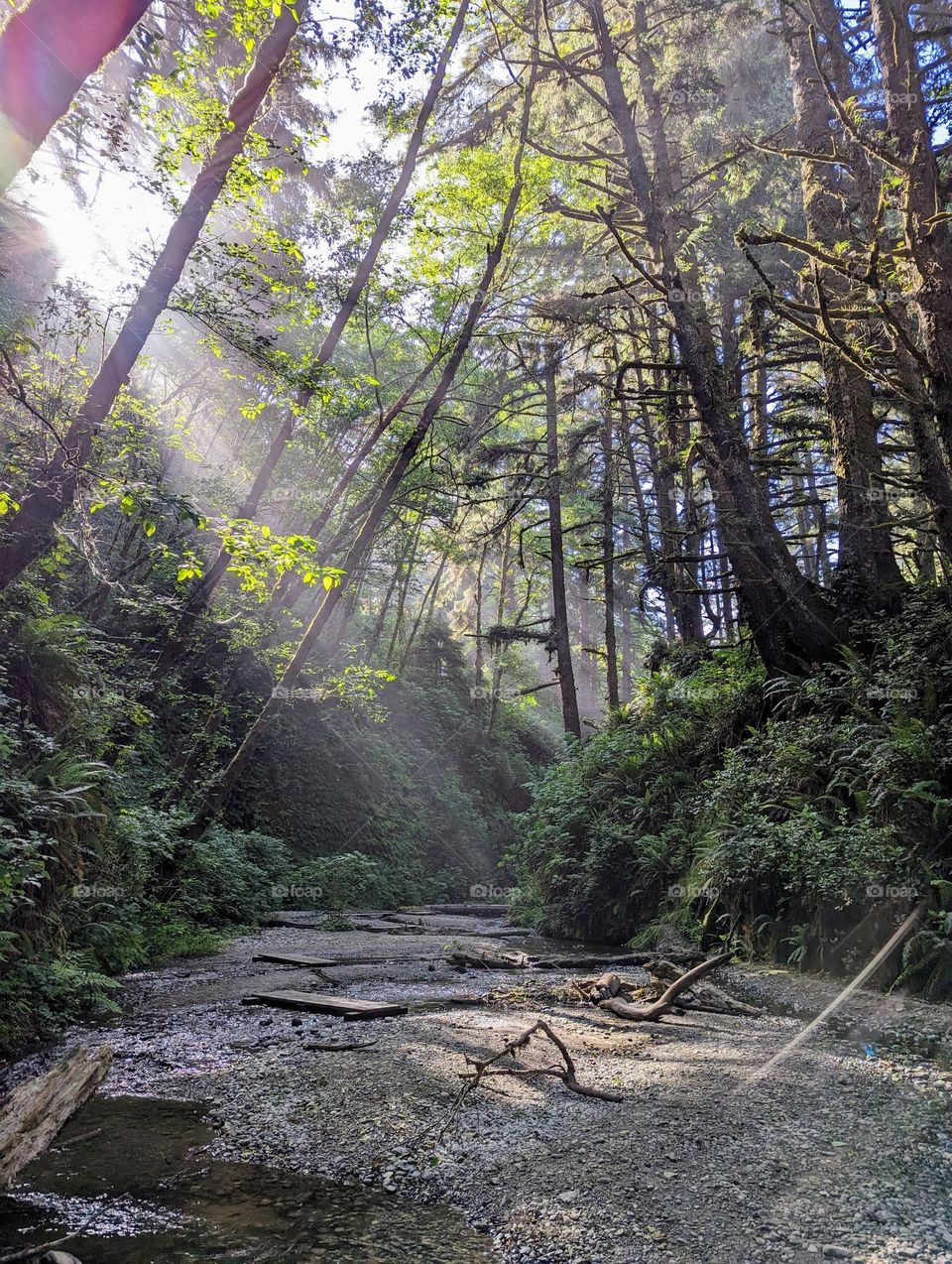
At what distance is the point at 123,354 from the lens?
A: 6457 millimetres

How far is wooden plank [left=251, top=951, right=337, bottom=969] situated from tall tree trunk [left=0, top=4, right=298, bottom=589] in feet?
17.5

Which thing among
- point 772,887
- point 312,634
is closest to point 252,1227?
point 772,887

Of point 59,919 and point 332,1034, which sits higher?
point 59,919

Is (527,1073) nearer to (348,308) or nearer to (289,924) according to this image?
(289,924)

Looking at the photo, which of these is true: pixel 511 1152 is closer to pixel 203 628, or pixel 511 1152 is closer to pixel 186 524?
pixel 203 628

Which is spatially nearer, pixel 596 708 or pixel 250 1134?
pixel 250 1134

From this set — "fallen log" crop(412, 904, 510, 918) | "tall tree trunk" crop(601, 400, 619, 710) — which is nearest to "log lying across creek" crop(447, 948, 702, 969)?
"fallen log" crop(412, 904, 510, 918)

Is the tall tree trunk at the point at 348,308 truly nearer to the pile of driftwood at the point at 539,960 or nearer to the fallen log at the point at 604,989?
the pile of driftwood at the point at 539,960

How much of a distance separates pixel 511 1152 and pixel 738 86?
75.9 feet

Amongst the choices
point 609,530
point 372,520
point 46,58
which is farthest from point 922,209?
point 609,530

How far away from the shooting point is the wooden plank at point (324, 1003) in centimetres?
610

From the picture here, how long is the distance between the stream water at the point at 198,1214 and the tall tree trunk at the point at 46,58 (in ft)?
19.7

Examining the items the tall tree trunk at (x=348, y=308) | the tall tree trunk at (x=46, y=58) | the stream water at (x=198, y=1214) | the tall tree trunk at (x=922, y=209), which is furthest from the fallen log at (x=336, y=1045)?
the tall tree trunk at (x=348, y=308)

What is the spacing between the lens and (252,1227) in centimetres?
282
